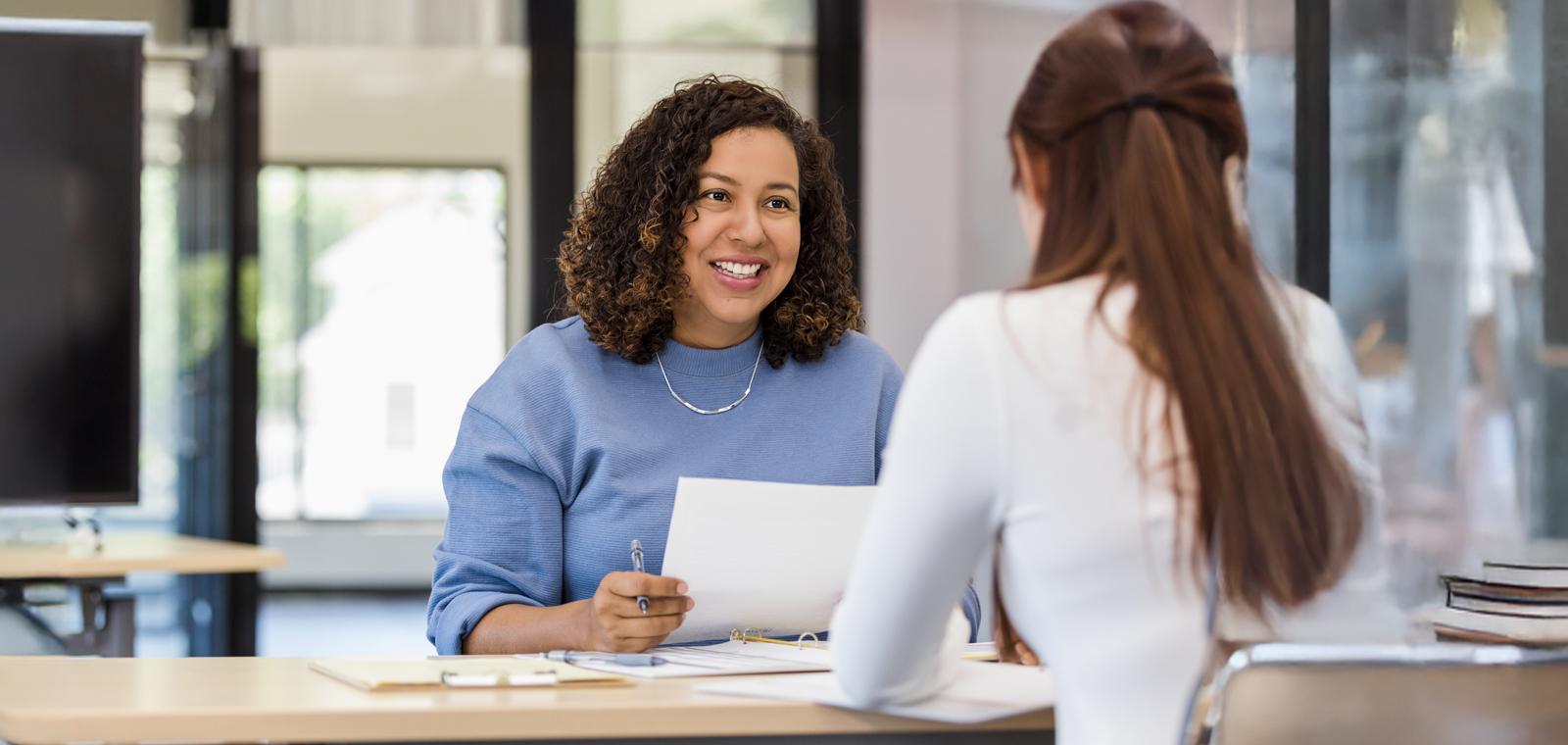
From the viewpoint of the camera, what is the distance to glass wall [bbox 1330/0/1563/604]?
3.67 metres

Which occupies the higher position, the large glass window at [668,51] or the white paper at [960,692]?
the large glass window at [668,51]

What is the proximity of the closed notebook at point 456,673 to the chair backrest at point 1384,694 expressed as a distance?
614 millimetres

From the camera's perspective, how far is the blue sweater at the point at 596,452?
1.92 metres

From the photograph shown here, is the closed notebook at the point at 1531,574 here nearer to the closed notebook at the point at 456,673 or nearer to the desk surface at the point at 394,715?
the desk surface at the point at 394,715

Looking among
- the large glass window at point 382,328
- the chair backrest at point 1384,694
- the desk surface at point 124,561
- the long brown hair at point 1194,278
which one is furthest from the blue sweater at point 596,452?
the large glass window at point 382,328

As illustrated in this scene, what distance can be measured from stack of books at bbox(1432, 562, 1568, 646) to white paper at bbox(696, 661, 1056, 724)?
45cm

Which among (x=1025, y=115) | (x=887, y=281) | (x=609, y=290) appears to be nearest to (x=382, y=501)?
(x=887, y=281)

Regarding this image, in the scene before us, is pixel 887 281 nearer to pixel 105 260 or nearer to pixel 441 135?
pixel 105 260

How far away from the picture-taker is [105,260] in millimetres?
3953

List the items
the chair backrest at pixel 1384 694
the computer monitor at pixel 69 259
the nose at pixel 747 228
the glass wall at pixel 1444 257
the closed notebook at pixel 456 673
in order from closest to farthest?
the chair backrest at pixel 1384 694
the closed notebook at pixel 456 673
the nose at pixel 747 228
the glass wall at pixel 1444 257
the computer monitor at pixel 69 259

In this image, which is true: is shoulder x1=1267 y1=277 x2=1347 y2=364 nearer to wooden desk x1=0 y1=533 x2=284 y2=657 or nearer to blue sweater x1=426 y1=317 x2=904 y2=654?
blue sweater x1=426 y1=317 x2=904 y2=654

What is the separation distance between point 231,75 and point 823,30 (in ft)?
6.35

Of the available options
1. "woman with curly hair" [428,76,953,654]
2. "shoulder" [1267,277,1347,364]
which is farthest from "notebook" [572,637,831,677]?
"shoulder" [1267,277,1347,364]

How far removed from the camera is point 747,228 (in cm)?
205
